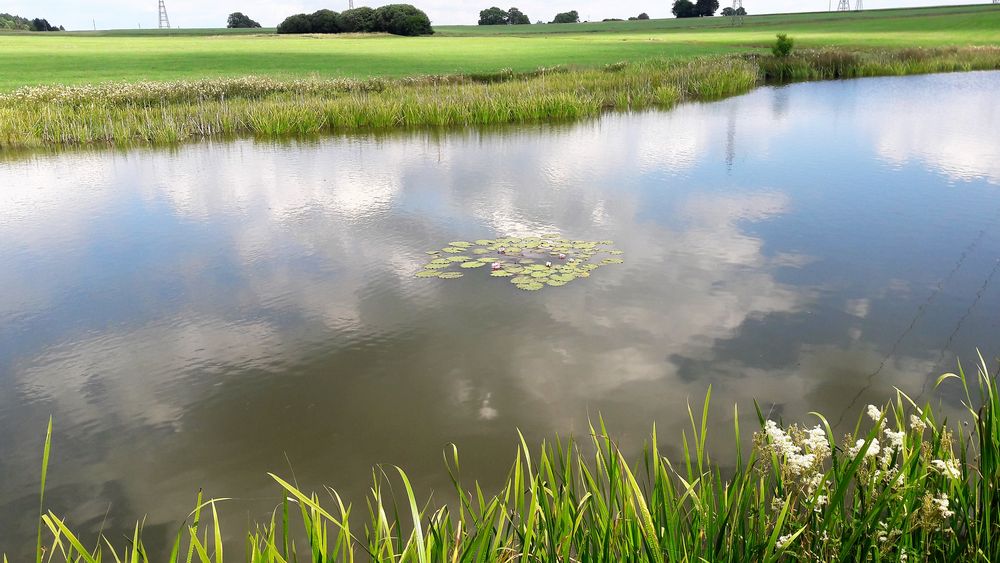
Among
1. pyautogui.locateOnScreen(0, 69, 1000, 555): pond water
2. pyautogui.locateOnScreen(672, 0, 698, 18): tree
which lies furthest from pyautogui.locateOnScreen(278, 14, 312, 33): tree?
pyautogui.locateOnScreen(0, 69, 1000, 555): pond water

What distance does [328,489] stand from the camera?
302 centimetres

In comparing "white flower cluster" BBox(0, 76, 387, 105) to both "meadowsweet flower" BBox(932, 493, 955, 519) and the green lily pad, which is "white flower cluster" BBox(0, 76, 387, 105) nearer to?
the green lily pad

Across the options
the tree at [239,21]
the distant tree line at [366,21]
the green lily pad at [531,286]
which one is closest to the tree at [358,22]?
the distant tree line at [366,21]

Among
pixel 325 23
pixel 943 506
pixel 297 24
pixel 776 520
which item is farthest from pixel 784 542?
pixel 297 24

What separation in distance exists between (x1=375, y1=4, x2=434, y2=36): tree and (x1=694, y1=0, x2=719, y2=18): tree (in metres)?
49.6

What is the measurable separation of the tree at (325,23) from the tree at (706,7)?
55.5 meters

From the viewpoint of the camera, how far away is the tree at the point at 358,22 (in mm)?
62625

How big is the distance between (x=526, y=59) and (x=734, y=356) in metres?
26.4

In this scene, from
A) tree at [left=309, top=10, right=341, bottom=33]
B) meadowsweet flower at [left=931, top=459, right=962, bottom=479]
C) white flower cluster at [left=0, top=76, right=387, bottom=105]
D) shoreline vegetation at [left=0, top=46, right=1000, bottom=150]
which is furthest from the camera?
tree at [left=309, top=10, right=341, bottom=33]

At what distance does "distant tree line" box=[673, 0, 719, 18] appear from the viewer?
96375 mm

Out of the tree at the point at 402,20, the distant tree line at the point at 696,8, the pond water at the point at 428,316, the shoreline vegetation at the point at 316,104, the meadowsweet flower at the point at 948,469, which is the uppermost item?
the distant tree line at the point at 696,8

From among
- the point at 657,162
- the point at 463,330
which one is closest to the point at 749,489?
the point at 463,330

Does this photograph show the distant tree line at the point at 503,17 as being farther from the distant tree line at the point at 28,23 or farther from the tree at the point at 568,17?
the distant tree line at the point at 28,23

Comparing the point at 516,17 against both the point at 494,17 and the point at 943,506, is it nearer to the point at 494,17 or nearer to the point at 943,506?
the point at 494,17
